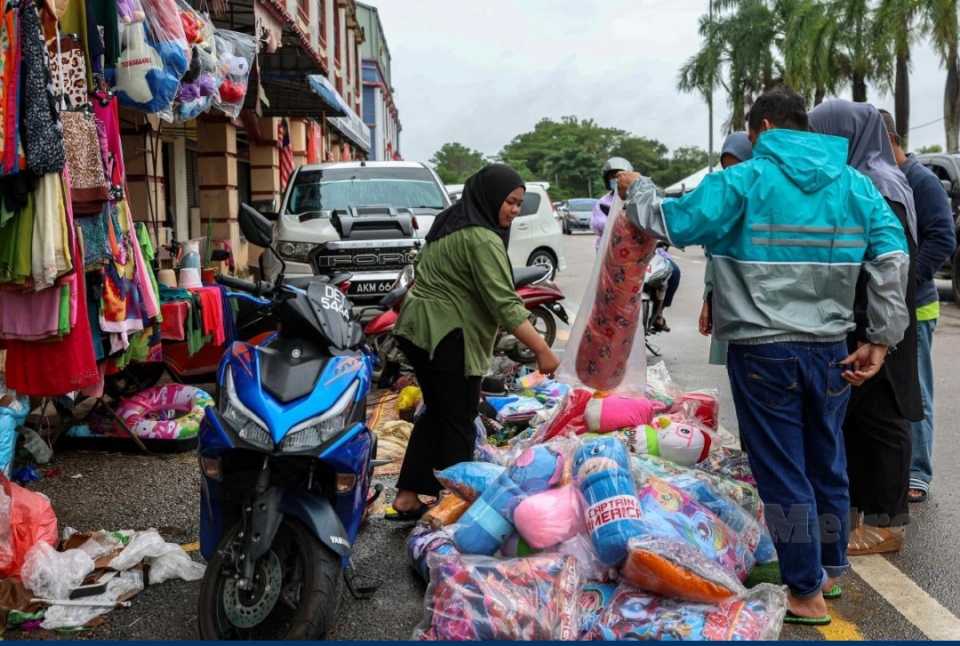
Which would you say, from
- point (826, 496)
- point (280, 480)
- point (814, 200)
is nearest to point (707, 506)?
point (826, 496)

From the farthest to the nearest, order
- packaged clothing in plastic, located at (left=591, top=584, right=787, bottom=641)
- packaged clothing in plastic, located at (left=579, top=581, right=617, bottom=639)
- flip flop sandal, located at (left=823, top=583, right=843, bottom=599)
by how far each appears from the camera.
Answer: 1. flip flop sandal, located at (left=823, top=583, right=843, bottom=599)
2. packaged clothing in plastic, located at (left=579, top=581, right=617, bottom=639)
3. packaged clothing in plastic, located at (left=591, top=584, right=787, bottom=641)

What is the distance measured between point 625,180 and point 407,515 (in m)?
1.96

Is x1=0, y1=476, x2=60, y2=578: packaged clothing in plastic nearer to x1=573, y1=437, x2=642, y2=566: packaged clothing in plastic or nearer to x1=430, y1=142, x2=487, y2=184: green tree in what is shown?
x1=573, y1=437, x2=642, y2=566: packaged clothing in plastic

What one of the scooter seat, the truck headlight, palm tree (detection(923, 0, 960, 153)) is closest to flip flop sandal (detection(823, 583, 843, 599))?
the scooter seat

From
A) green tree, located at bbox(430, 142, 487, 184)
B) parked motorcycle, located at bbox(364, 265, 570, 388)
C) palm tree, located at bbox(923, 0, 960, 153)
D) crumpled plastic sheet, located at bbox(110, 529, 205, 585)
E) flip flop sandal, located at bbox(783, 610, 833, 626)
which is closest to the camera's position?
flip flop sandal, located at bbox(783, 610, 833, 626)

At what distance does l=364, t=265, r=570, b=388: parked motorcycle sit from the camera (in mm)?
7742

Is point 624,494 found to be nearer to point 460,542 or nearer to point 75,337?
point 460,542

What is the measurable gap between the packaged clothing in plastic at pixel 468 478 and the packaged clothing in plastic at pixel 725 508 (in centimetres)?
60

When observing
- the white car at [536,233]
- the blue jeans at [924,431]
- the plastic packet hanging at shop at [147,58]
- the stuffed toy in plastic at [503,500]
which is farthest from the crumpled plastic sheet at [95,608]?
the white car at [536,233]

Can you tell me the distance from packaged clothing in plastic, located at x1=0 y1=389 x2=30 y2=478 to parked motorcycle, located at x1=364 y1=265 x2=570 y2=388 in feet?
6.85

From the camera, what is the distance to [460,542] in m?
3.88

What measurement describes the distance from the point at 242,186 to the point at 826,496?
726 inches

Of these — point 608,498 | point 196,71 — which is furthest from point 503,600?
point 196,71

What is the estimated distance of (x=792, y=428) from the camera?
144 inches
